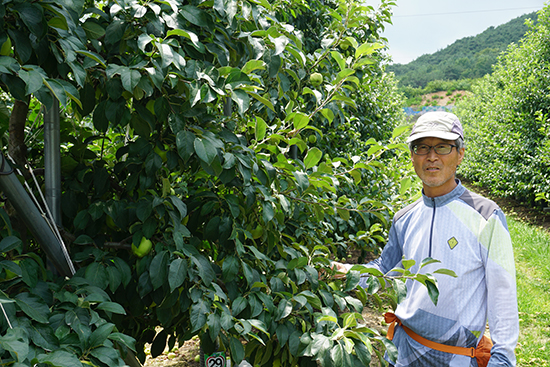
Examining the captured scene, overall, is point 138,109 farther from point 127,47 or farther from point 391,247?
point 391,247

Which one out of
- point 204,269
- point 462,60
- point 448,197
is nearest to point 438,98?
point 462,60

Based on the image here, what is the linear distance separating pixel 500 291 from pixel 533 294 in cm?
502

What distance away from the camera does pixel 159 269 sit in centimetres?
122

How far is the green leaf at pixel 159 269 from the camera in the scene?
3.95 feet

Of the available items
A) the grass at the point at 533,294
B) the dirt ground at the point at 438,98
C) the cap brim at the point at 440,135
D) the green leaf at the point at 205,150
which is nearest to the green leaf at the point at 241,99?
the green leaf at the point at 205,150

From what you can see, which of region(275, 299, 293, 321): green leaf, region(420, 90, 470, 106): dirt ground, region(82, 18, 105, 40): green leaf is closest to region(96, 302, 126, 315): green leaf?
region(275, 299, 293, 321): green leaf

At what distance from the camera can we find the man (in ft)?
4.79

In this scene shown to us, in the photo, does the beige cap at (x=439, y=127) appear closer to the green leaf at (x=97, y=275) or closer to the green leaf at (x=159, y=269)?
the green leaf at (x=159, y=269)

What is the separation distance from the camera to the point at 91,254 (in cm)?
130

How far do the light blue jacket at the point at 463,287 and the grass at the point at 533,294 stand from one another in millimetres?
3100

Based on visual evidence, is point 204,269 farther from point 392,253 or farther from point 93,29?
point 392,253

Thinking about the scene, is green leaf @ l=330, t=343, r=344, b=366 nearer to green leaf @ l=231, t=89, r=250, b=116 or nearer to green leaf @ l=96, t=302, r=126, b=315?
green leaf @ l=96, t=302, r=126, b=315

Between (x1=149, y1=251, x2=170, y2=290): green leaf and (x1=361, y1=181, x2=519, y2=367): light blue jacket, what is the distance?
771 mm

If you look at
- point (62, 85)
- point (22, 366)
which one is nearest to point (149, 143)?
point (62, 85)
